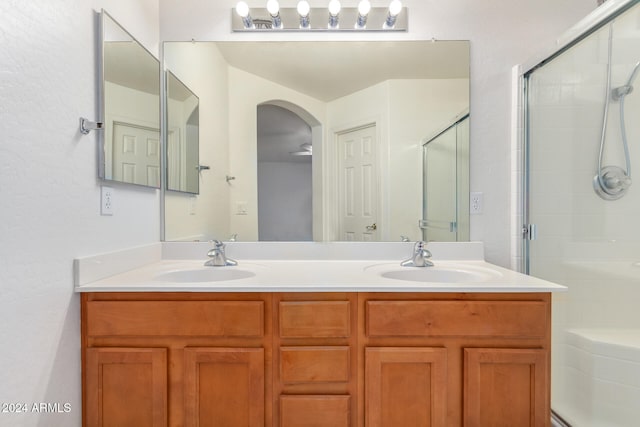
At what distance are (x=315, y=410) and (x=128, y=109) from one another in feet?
4.68

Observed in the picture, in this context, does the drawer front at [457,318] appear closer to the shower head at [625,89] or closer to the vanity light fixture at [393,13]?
the shower head at [625,89]

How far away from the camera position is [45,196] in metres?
0.99

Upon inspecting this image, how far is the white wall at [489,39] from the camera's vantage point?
1663 millimetres

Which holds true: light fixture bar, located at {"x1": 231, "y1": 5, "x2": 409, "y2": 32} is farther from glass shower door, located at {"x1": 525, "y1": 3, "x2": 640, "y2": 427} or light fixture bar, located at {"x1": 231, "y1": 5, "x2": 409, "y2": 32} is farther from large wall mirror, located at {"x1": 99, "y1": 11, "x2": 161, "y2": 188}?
glass shower door, located at {"x1": 525, "y1": 3, "x2": 640, "y2": 427}

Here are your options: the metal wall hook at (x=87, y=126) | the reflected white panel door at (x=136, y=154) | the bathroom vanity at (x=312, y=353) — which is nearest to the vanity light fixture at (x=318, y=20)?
the reflected white panel door at (x=136, y=154)

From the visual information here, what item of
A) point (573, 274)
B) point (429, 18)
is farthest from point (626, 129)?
point (429, 18)

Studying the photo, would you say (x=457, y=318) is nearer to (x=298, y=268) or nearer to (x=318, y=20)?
(x=298, y=268)

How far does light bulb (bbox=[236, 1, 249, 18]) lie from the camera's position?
1628 mm

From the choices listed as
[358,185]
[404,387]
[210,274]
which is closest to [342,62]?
[358,185]

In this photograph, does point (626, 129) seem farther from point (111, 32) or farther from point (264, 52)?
point (111, 32)

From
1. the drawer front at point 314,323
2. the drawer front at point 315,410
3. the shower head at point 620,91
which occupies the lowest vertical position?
the drawer front at point 315,410

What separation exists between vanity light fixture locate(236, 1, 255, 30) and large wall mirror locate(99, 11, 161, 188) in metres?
0.49

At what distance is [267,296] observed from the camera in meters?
1.15

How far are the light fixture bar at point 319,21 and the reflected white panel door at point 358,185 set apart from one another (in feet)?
1.72
